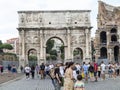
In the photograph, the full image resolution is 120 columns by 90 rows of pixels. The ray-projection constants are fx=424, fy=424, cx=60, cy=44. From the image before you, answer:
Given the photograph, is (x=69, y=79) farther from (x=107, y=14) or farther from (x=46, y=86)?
(x=107, y=14)

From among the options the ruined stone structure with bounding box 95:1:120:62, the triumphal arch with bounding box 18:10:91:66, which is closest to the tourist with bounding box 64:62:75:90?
the triumphal arch with bounding box 18:10:91:66

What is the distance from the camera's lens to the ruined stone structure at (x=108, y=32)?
83125 millimetres

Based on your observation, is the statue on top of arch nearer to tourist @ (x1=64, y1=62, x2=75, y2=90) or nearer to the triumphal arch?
the triumphal arch

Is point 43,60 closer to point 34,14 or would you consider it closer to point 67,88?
point 34,14

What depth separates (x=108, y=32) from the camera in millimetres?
84062

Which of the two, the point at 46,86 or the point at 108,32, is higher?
the point at 108,32

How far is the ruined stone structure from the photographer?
83.1m

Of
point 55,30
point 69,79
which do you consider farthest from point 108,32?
point 69,79

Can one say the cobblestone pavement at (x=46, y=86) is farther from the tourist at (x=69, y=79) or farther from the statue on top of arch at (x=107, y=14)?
the statue on top of arch at (x=107, y=14)

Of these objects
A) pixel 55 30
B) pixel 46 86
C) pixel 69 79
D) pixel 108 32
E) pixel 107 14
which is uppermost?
pixel 107 14

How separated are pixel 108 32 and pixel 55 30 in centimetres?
1701

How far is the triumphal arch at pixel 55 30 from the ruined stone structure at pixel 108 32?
42.6 ft

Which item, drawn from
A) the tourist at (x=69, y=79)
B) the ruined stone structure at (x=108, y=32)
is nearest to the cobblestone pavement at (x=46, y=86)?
the tourist at (x=69, y=79)

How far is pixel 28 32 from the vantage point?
71.2 metres
